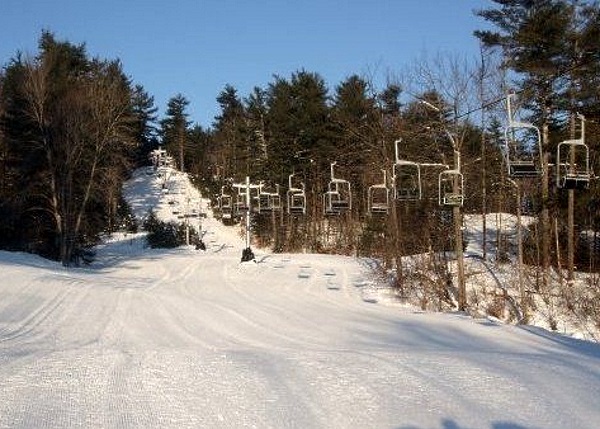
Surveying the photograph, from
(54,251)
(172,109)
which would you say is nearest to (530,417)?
(54,251)

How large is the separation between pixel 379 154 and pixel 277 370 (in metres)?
19.0

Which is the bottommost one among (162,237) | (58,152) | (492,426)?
(492,426)

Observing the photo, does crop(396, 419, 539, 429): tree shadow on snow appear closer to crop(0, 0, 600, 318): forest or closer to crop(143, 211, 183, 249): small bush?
crop(0, 0, 600, 318): forest

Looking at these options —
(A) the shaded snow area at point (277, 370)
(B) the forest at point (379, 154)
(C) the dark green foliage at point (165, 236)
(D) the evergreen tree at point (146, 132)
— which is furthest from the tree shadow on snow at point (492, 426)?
(D) the evergreen tree at point (146, 132)

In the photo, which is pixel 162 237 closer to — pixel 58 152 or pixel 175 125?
pixel 58 152

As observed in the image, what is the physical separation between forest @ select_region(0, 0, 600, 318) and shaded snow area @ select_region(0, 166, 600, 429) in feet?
12.6

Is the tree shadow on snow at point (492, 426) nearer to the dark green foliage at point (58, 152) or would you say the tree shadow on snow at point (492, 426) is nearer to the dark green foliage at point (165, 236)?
the dark green foliage at point (58, 152)

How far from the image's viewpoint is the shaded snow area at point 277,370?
5.59 m

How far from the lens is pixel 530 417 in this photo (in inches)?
221

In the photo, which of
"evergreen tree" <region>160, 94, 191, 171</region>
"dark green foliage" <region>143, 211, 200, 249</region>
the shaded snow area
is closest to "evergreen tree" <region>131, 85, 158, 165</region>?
"evergreen tree" <region>160, 94, 191, 171</region>

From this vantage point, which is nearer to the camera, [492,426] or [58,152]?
[492,426]

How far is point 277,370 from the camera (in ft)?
24.1

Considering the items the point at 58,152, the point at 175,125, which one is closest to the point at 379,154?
the point at 58,152

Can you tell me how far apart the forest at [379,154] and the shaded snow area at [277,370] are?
12.6ft
